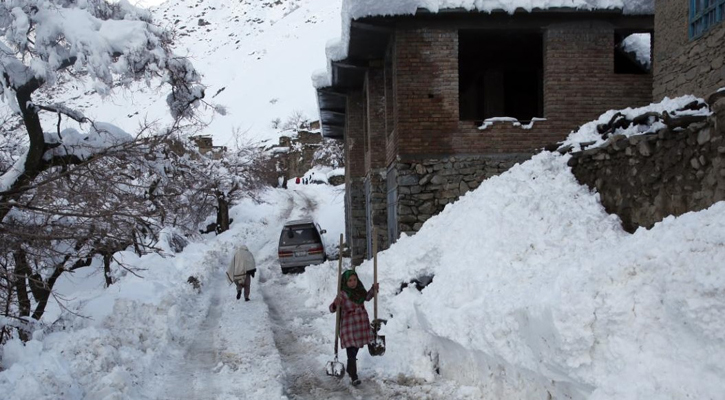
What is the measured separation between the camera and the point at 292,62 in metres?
125

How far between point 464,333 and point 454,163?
6225mm

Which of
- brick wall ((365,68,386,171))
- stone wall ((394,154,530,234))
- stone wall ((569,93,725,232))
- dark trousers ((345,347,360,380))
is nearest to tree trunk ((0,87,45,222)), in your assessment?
dark trousers ((345,347,360,380))

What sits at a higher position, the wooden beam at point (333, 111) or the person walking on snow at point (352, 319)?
the wooden beam at point (333, 111)

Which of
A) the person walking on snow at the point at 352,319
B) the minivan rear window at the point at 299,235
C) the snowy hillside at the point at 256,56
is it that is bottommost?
the person walking on snow at the point at 352,319

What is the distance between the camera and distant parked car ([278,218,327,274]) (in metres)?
20.2

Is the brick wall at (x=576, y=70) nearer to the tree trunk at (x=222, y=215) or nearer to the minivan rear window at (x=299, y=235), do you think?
the minivan rear window at (x=299, y=235)

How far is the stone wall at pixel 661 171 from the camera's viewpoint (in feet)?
17.1

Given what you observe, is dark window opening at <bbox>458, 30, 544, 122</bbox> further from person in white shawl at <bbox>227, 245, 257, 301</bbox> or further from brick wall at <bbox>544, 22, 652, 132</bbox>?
person in white shawl at <bbox>227, 245, 257, 301</bbox>

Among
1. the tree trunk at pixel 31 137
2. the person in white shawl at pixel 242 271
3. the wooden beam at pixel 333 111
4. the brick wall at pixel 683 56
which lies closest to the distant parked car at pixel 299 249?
the person in white shawl at pixel 242 271

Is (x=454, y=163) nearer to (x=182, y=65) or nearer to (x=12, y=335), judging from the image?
(x=182, y=65)

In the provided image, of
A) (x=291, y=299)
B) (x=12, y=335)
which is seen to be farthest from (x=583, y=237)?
(x=291, y=299)

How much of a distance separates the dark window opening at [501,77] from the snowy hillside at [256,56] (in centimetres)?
4665

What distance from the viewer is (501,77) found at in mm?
17562

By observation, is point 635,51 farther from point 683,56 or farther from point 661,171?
point 661,171
